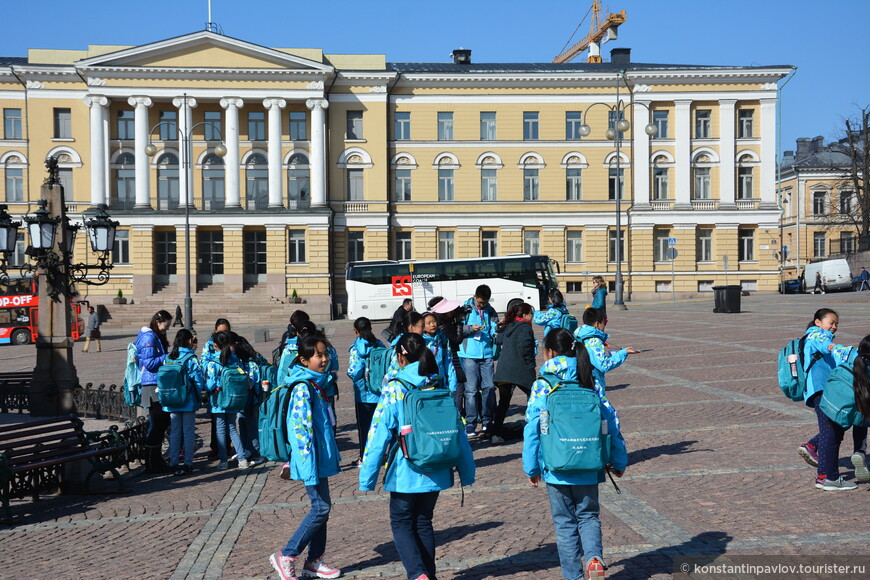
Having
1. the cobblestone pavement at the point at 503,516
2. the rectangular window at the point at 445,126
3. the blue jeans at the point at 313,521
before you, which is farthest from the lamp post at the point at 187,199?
the blue jeans at the point at 313,521

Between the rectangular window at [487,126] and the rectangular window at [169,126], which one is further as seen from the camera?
the rectangular window at [487,126]

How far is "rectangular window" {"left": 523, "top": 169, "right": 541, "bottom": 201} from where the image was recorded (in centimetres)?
5400

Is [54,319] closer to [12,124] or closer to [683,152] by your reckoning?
[12,124]

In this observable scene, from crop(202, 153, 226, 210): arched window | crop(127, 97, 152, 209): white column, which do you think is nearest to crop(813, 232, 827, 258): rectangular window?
crop(202, 153, 226, 210): arched window

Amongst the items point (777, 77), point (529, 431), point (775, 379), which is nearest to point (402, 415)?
point (529, 431)

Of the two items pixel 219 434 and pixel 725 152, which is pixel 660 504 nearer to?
pixel 219 434

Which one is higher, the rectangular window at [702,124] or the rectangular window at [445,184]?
the rectangular window at [702,124]

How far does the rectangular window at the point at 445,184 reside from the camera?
53.8 meters

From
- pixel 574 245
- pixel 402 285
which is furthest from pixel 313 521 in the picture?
pixel 574 245

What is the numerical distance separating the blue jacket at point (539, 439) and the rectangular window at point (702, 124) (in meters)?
51.5

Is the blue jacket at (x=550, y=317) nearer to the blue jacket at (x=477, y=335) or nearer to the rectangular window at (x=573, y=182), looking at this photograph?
the blue jacket at (x=477, y=335)

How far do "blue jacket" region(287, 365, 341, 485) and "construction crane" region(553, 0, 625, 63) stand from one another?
2592 inches

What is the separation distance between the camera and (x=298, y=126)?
52219 millimetres

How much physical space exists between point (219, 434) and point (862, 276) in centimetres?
4750
